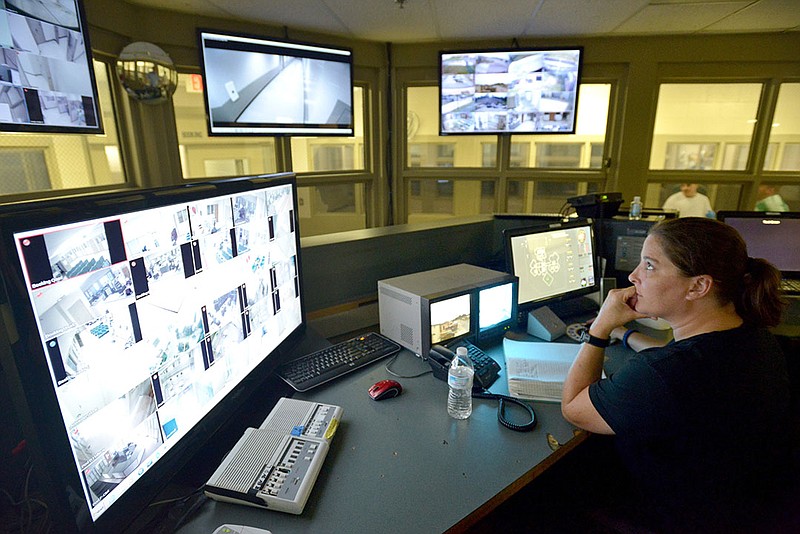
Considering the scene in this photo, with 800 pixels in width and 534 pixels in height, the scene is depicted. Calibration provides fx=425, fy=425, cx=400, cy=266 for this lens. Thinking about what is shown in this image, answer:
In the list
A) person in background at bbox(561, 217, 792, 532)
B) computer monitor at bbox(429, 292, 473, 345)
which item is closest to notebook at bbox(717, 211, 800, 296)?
person in background at bbox(561, 217, 792, 532)

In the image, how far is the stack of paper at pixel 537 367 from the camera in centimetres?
121

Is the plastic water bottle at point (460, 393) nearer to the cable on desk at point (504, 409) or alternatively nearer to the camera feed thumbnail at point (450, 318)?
the cable on desk at point (504, 409)

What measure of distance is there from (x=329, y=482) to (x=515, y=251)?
1.08m

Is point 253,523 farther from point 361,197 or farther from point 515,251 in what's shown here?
point 361,197

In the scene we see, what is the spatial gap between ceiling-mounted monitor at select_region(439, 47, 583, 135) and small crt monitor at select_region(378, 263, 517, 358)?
2.80 metres

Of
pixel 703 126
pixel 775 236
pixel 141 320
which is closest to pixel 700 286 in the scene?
pixel 141 320

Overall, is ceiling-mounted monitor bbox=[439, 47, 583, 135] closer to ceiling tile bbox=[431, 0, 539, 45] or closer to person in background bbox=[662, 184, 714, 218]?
ceiling tile bbox=[431, 0, 539, 45]

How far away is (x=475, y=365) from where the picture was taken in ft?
Result: 4.15

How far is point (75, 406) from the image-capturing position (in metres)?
0.59

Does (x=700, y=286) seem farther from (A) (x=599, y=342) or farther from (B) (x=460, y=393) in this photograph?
(B) (x=460, y=393)

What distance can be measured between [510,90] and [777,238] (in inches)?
95.6

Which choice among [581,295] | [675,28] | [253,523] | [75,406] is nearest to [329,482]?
[253,523]

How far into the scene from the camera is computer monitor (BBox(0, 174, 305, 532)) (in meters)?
0.53

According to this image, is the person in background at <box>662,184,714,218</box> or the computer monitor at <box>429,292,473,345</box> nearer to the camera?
the computer monitor at <box>429,292,473,345</box>
